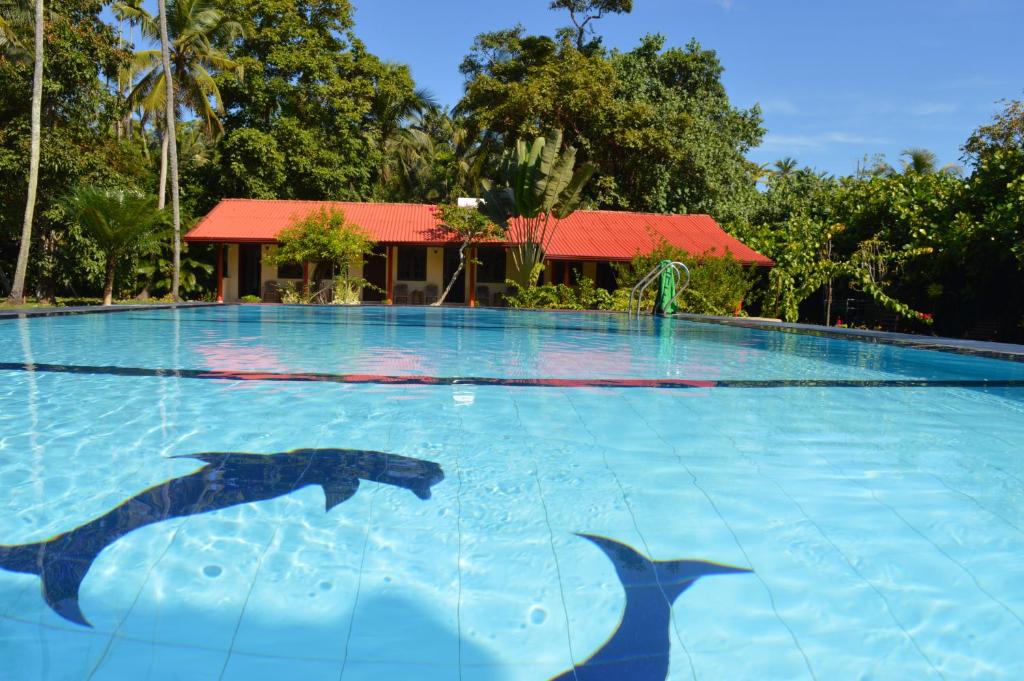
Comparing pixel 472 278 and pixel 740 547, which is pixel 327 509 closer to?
pixel 740 547

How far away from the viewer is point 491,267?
25.5 metres

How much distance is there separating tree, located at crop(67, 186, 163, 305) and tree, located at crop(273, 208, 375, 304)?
15.5ft

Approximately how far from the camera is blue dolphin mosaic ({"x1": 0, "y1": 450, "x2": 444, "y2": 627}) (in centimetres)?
276

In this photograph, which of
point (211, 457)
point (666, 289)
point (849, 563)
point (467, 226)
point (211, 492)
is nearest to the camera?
point (849, 563)

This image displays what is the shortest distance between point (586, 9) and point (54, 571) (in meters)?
32.1

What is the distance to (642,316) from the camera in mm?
19266

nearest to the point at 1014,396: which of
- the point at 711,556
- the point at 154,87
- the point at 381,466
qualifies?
the point at 711,556

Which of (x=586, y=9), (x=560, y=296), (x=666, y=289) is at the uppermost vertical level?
(x=586, y=9)

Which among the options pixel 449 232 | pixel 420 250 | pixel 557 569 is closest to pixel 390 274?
pixel 420 250

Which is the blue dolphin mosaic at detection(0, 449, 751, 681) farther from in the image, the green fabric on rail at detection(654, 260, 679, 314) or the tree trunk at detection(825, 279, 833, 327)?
the tree trunk at detection(825, 279, 833, 327)

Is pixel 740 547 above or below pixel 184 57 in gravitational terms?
below

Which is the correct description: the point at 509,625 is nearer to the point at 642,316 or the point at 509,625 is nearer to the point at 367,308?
the point at 642,316

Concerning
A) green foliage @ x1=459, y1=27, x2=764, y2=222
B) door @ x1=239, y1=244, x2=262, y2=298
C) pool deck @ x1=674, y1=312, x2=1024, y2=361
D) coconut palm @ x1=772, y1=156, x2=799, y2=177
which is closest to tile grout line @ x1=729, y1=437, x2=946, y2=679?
A: pool deck @ x1=674, y1=312, x2=1024, y2=361

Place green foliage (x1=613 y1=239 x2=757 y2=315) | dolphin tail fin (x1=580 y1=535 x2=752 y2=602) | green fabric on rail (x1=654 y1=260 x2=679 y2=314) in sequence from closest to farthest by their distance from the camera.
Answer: dolphin tail fin (x1=580 y1=535 x2=752 y2=602), green fabric on rail (x1=654 y1=260 x2=679 y2=314), green foliage (x1=613 y1=239 x2=757 y2=315)
